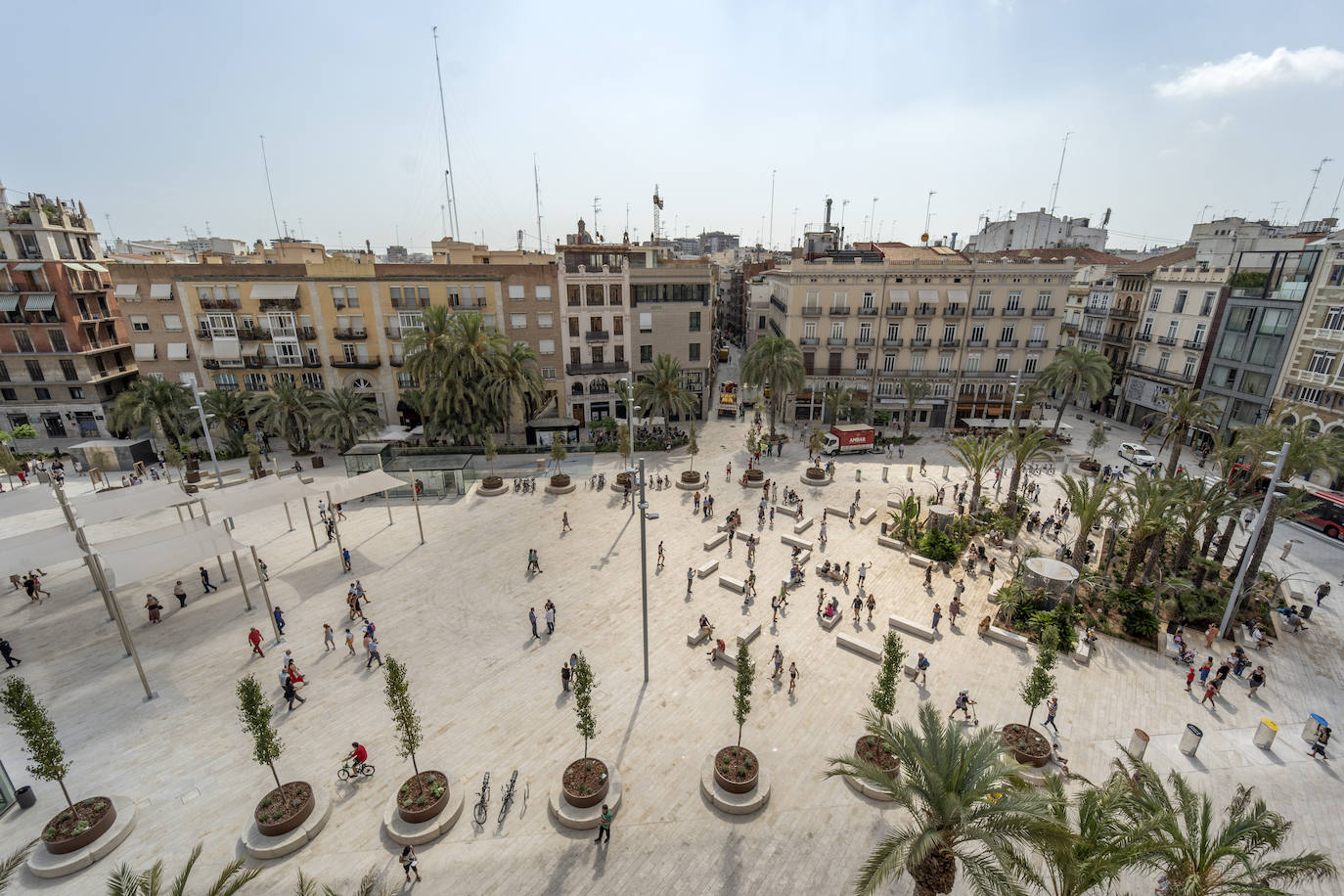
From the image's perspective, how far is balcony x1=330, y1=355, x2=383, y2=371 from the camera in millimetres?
45656

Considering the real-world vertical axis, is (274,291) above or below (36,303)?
above

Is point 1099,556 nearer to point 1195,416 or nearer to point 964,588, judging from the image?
point 964,588

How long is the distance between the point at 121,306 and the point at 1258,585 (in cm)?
7378

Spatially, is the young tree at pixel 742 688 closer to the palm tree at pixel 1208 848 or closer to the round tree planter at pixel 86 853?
the palm tree at pixel 1208 848

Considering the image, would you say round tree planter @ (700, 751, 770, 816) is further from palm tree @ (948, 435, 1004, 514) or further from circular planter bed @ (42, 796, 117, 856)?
palm tree @ (948, 435, 1004, 514)

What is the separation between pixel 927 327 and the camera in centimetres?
5019

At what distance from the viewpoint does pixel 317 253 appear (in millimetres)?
47500

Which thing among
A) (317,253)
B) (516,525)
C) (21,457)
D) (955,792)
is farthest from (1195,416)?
(21,457)

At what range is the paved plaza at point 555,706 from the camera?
14.4 meters

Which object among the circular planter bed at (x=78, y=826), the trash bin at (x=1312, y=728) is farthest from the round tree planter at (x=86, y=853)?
the trash bin at (x=1312, y=728)

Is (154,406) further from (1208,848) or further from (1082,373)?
(1082,373)

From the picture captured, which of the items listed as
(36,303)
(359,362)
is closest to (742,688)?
(359,362)

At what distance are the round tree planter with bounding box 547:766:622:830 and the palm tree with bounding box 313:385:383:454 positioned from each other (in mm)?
34785

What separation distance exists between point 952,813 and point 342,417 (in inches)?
1722
